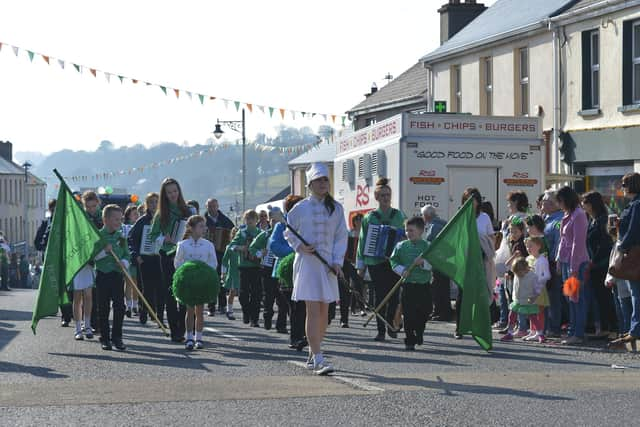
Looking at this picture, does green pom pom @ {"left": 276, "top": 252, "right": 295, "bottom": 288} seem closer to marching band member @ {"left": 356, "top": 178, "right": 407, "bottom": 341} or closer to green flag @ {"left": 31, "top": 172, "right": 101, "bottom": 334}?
Result: marching band member @ {"left": 356, "top": 178, "right": 407, "bottom": 341}

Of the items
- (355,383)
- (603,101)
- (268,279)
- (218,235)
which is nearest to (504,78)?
(603,101)

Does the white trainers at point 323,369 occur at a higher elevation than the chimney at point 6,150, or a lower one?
lower

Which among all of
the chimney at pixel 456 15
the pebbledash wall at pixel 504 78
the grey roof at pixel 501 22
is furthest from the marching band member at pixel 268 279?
the chimney at pixel 456 15

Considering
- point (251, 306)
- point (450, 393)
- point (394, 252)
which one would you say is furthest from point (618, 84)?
point (450, 393)

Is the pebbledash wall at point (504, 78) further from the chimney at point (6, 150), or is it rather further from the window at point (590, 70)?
the chimney at point (6, 150)

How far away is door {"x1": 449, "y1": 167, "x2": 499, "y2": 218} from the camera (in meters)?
21.1

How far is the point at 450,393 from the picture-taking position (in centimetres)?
994

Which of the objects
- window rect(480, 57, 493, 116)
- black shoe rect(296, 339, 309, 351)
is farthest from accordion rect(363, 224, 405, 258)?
window rect(480, 57, 493, 116)

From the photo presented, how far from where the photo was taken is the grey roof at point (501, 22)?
108 ft

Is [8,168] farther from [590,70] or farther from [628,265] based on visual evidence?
[628,265]

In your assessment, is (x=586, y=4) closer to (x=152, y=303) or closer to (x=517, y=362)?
(x=152, y=303)

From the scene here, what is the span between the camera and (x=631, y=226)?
13.5m

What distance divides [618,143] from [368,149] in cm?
855

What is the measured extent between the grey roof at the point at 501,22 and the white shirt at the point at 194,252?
774 inches
